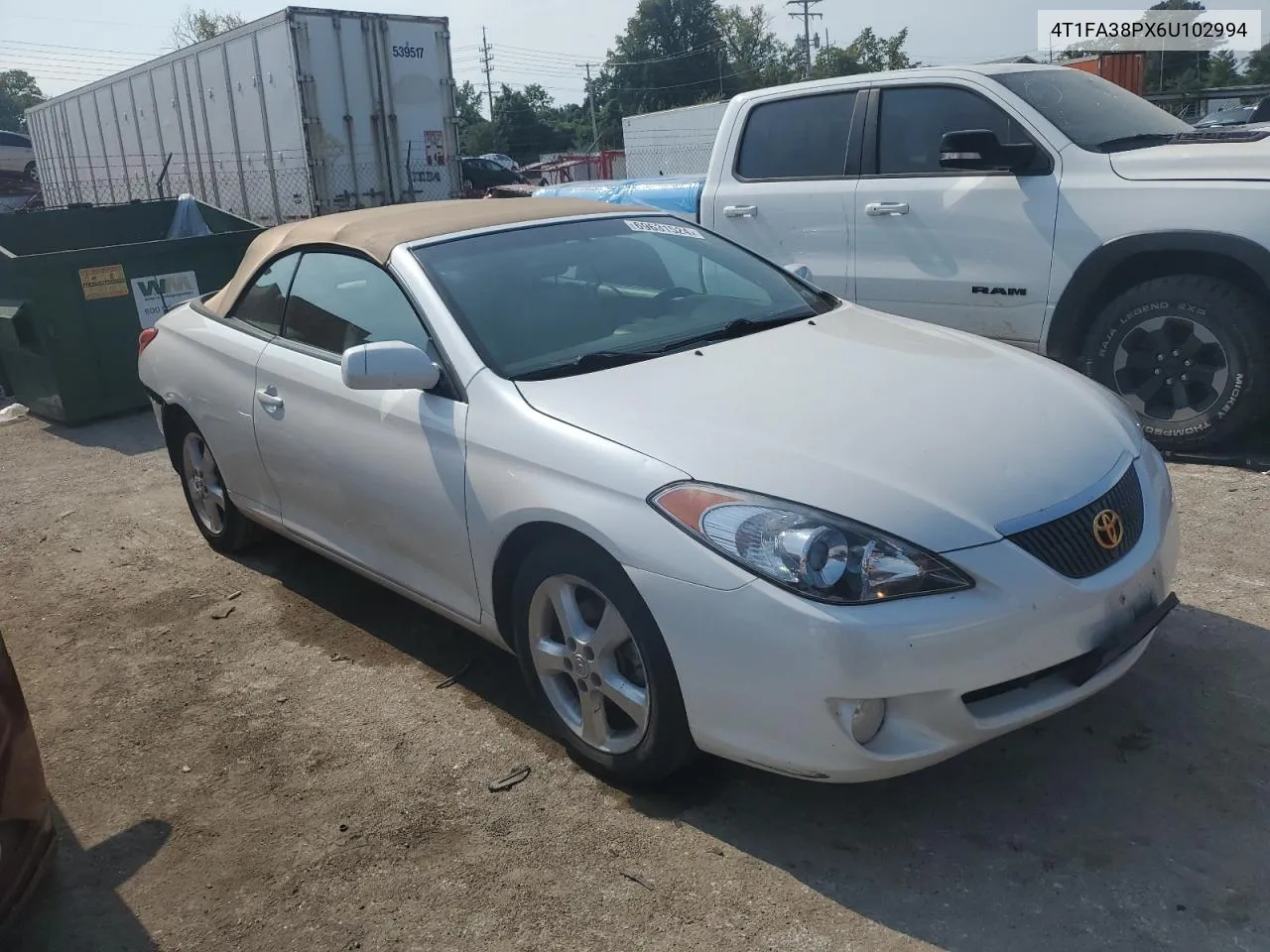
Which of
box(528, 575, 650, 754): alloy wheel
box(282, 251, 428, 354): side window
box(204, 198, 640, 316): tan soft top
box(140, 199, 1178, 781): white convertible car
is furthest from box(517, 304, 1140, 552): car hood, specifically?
box(204, 198, 640, 316): tan soft top

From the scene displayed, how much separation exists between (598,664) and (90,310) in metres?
6.51

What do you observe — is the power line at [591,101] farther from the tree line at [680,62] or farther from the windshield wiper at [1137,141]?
the windshield wiper at [1137,141]


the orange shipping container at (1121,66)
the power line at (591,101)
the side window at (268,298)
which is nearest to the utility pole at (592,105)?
the power line at (591,101)

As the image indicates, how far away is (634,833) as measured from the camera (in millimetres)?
2898

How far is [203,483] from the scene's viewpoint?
5.11 m

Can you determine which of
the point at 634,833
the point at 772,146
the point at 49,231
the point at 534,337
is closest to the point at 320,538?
the point at 534,337

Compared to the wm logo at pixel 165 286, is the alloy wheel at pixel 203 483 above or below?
below

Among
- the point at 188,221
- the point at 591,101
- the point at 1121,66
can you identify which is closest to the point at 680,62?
the point at 591,101

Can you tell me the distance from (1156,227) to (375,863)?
4.45m

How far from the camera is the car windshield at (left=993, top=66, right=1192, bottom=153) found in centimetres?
561

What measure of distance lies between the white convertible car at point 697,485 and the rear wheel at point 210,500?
672 mm

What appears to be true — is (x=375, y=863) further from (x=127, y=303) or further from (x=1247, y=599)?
(x=127, y=303)

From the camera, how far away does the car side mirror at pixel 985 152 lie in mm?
5523

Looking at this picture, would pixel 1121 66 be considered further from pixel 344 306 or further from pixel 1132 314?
pixel 344 306
